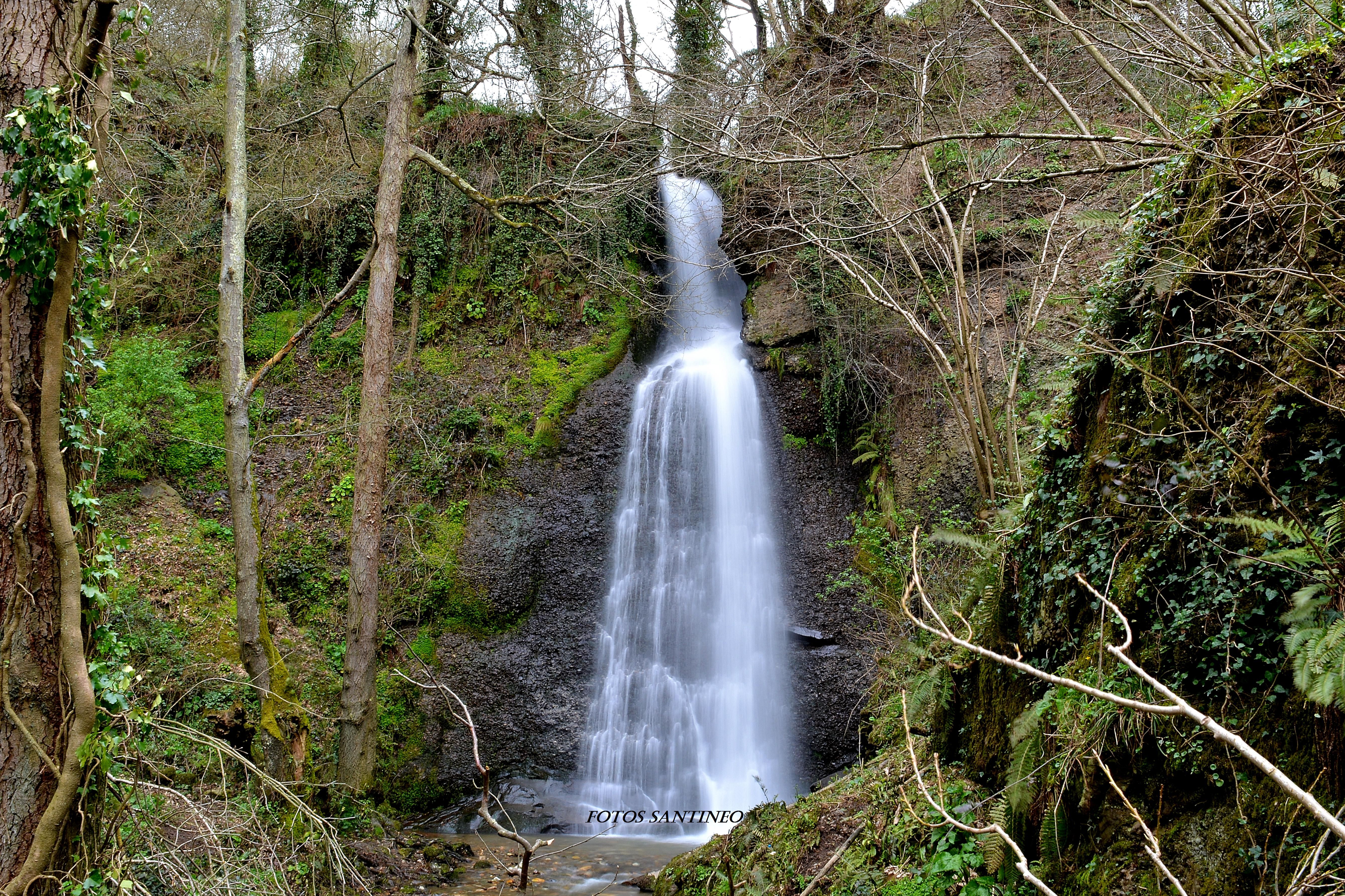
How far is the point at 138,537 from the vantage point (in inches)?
437

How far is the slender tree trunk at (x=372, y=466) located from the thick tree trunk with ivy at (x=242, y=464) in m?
0.51

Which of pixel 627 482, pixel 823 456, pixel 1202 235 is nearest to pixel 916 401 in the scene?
pixel 823 456

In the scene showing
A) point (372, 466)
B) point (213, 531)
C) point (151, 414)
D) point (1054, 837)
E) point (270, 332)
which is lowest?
point (1054, 837)

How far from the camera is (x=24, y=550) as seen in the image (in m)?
3.22

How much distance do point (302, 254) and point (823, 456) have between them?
11.9 m

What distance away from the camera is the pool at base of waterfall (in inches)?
297

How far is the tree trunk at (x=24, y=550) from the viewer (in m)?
3.13

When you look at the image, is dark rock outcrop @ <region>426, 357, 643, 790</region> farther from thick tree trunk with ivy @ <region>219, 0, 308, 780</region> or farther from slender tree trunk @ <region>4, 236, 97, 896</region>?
slender tree trunk @ <region>4, 236, 97, 896</region>

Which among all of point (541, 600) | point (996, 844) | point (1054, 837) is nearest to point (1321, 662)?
point (1054, 837)

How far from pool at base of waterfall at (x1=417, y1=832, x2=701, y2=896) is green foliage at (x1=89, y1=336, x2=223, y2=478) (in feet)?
22.5

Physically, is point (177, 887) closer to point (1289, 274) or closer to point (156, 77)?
point (1289, 274)

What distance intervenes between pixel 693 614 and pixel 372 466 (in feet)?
19.1

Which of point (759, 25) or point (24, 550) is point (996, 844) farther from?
point (759, 25)

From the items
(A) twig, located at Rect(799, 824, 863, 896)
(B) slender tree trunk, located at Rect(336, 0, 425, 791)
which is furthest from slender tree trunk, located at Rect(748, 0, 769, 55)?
(A) twig, located at Rect(799, 824, 863, 896)
